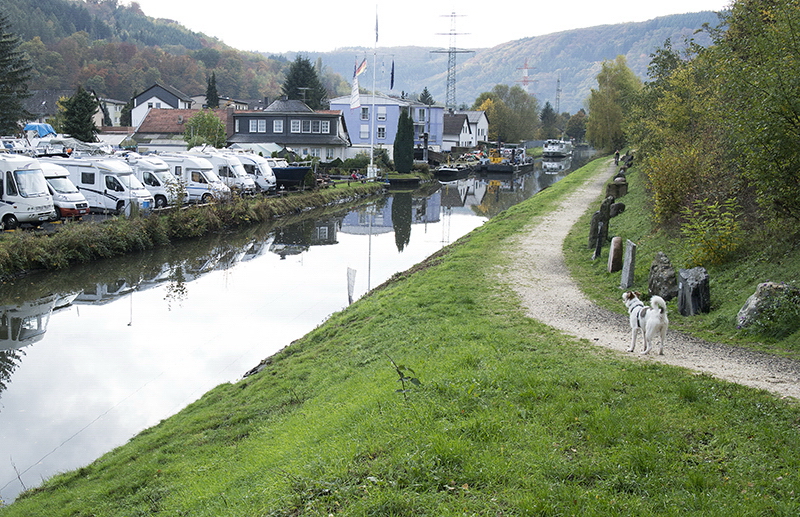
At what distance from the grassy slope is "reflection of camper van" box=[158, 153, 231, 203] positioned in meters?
26.6

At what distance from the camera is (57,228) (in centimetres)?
2459

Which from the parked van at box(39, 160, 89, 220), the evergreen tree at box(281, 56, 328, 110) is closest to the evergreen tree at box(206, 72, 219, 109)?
the evergreen tree at box(281, 56, 328, 110)

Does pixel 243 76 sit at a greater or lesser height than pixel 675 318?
greater

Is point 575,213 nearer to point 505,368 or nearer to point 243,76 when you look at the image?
point 505,368

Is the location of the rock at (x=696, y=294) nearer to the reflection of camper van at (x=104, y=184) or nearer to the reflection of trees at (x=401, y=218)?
the reflection of trees at (x=401, y=218)

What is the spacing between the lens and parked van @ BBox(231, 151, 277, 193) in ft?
141

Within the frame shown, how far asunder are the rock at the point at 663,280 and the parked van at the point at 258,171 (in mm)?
32684

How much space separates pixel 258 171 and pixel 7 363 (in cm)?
3060

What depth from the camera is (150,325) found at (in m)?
17.1

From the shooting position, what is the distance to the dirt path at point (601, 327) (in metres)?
8.34

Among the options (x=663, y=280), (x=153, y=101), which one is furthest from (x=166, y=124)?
(x=663, y=280)

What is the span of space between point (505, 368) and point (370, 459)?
2.68 m

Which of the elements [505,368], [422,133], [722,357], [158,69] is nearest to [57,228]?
A: [505,368]

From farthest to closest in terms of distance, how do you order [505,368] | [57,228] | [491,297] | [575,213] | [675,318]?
[575,213] → [57,228] → [491,297] → [675,318] → [505,368]
